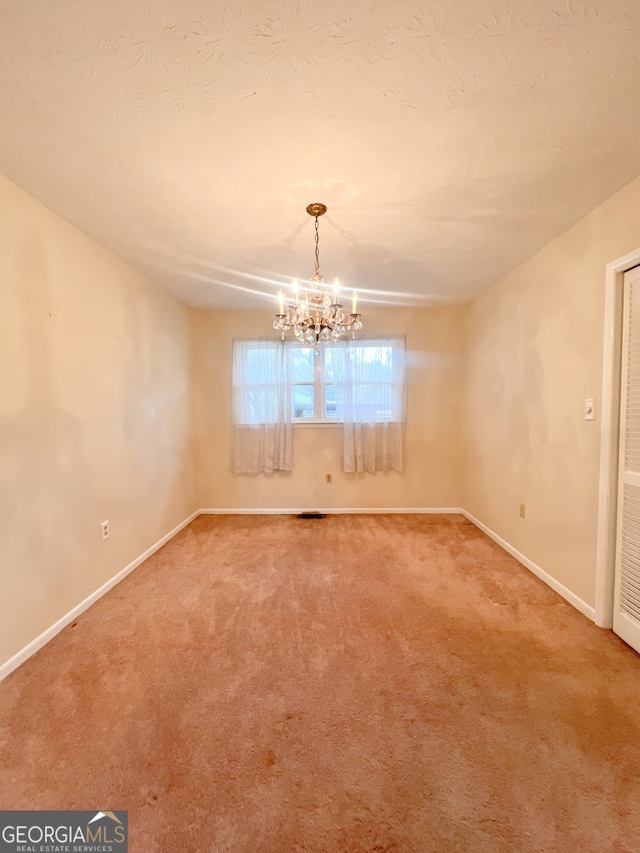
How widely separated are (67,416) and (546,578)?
3.36 metres

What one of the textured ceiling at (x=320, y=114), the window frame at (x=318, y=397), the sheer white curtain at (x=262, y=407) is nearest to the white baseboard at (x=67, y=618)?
the sheer white curtain at (x=262, y=407)

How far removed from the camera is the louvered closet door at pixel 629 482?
A: 1.70 m

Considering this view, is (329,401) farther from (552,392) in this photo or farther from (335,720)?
(335,720)

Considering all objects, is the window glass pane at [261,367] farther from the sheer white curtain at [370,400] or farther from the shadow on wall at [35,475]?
the shadow on wall at [35,475]

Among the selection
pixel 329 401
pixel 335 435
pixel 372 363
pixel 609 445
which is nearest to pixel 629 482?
pixel 609 445

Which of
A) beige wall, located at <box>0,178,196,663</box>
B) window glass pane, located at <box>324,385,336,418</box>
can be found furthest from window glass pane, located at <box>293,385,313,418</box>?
beige wall, located at <box>0,178,196,663</box>

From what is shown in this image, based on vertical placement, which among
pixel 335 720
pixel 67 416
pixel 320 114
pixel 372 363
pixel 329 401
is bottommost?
pixel 335 720

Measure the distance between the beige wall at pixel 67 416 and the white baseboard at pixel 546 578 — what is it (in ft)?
10.2

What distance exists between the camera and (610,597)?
1863 millimetres

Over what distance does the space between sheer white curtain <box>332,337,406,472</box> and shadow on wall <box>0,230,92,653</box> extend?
8.34 feet

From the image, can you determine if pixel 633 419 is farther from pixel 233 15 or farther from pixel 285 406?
pixel 285 406

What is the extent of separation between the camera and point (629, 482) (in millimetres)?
1747

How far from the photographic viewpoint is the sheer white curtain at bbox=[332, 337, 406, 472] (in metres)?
3.74

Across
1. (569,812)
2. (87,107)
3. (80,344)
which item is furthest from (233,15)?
(569,812)
